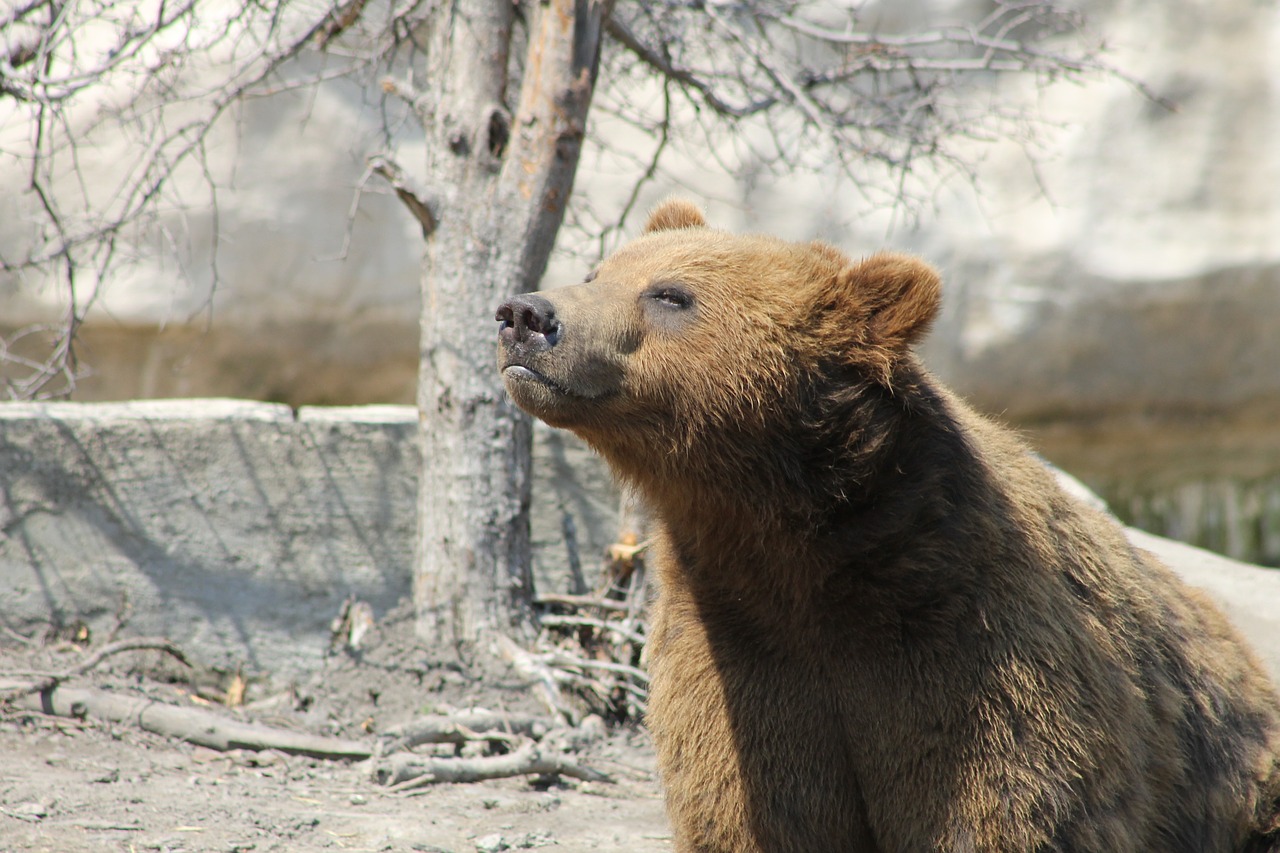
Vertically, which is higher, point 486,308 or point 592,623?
point 486,308

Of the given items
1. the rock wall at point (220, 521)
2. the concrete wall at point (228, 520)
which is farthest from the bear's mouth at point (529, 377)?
the concrete wall at point (228, 520)

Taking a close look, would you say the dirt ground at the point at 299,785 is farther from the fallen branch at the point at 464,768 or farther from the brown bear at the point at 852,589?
the brown bear at the point at 852,589

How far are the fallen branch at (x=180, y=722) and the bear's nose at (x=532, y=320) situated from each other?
2.62 m

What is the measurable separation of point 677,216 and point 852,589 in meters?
1.43

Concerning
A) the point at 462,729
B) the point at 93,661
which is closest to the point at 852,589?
the point at 462,729

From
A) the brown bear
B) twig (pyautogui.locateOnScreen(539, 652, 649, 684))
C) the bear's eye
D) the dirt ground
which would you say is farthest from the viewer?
twig (pyautogui.locateOnScreen(539, 652, 649, 684))

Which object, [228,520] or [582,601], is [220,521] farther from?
[582,601]

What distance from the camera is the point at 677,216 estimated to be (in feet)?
12.2

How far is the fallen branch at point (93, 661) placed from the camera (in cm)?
481

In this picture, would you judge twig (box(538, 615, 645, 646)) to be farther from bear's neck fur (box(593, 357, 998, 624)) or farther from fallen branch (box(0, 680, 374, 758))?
bear's neck fur (box(593, 357, 998, 624))

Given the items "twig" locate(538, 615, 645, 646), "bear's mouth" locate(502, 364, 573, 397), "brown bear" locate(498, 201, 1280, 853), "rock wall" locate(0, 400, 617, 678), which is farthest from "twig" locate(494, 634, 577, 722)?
"bear's mouth" locate(502, 364, 573, 397)

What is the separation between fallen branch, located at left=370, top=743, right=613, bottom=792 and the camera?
456cm

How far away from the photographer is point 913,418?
298 cm

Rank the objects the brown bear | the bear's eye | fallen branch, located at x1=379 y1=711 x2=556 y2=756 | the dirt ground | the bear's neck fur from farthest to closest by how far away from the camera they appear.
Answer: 1. fallen branch, located at x1=379 y1=711 x2=556 y2=756
2. the dirt ground
3. the bear's eye
4. the bear's neck fur
5. the brown bear
